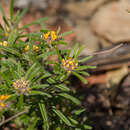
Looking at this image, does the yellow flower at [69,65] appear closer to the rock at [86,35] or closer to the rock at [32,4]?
the rock at [86,35]

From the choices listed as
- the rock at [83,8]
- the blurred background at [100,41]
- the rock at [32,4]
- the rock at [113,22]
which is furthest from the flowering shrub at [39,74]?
the rock at [83,8]

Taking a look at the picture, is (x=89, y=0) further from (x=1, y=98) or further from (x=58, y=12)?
(x=1, y=98)

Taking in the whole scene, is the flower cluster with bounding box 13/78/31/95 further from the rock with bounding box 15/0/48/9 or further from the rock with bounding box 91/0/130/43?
the rock with bounding box 15/0/48/9

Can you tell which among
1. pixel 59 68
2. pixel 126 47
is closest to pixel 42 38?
pixel 59 68

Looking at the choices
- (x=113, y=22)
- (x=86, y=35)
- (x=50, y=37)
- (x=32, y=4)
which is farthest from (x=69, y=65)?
(x=32, y=4)

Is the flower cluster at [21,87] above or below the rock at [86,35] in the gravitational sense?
above

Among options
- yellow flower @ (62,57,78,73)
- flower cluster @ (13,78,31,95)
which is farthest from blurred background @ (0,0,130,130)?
flower cluster @ (13,78,31,95)

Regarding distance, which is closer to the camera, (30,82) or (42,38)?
(30,82)
